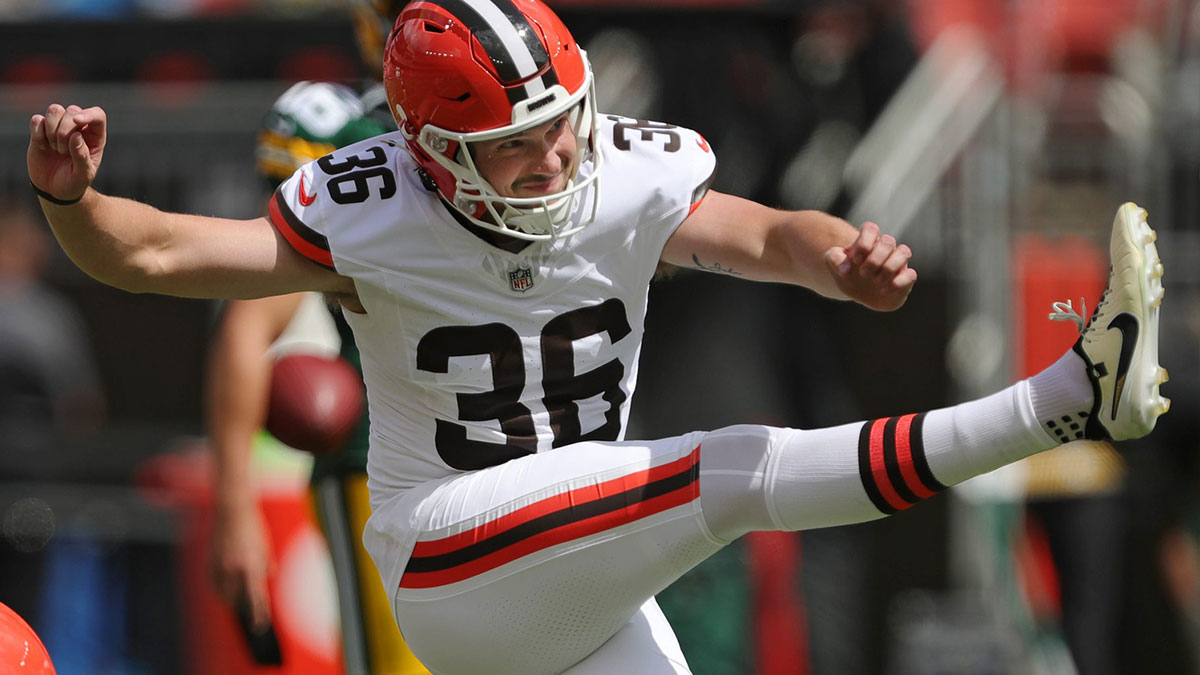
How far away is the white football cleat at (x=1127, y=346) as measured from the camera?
99.3 inches

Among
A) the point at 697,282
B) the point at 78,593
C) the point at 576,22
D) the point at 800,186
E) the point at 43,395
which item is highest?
the point at 576,22

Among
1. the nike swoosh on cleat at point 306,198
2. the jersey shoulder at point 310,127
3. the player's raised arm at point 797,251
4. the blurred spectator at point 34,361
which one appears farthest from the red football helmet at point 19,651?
the blurred spectator at point 34,361

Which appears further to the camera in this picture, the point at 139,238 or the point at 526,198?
the point at 526,198

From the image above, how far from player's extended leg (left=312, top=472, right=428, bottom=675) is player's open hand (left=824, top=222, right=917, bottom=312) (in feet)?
5.60

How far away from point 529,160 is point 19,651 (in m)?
1.21

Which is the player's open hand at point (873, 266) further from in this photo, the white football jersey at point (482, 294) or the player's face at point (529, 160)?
the player's face at point (529, 160)

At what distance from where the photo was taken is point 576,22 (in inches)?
256

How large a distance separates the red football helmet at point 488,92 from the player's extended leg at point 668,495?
460 mm

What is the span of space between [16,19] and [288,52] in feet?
4.96

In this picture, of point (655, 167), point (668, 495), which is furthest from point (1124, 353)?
point (655, 167)

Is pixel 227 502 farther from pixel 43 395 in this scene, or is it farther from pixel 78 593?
pixel 43 395

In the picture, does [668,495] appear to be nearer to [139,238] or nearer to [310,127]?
[139,238]

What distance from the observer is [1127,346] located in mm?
2549

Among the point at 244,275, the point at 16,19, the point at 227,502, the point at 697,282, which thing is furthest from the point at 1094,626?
the point at 16,19
